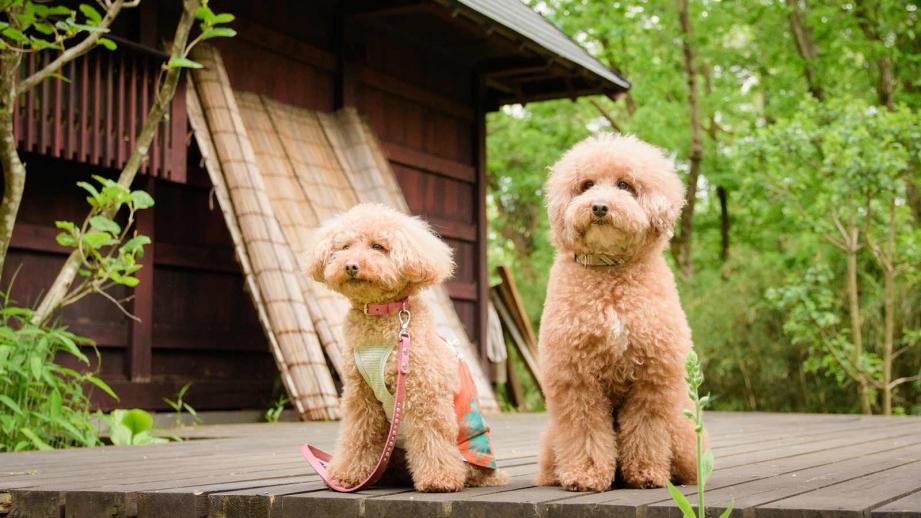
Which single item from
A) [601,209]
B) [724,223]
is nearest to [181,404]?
[601,209]

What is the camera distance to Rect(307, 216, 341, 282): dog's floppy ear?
3301 mm

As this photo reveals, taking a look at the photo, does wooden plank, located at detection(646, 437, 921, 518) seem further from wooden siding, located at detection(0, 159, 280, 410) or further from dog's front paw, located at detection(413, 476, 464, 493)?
wooden siding, located at detection(0, 159, 280, 410)

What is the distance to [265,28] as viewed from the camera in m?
8.26

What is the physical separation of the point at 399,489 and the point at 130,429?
3.27 meters

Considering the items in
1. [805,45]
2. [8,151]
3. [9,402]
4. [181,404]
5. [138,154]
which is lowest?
[181,404]

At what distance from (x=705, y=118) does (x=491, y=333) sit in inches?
365

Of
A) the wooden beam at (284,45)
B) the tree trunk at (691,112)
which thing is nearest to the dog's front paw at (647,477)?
the wooden beam at (284,45)

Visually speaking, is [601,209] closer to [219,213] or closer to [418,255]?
[418,255]

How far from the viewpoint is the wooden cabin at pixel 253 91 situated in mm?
6660

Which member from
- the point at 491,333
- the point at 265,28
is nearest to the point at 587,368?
the point at 265,28

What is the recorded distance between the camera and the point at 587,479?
303 cm

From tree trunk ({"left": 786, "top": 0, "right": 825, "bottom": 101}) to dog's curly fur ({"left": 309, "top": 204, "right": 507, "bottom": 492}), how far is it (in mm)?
13227

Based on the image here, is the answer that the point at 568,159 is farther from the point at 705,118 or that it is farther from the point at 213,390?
the point at 705,118

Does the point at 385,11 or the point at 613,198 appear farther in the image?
the point at 385,11
